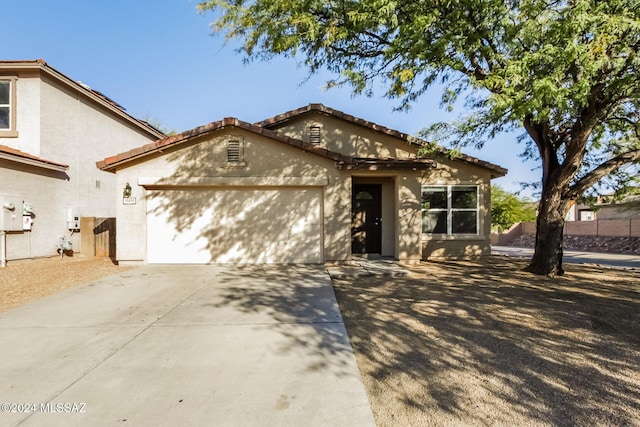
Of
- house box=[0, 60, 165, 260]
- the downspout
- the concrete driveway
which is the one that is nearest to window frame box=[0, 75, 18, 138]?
house box=[0, 60, 165, 260]

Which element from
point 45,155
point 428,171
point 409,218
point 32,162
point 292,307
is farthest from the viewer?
point 428,171

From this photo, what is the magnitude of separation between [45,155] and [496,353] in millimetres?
13807

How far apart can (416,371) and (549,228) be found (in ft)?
23.9

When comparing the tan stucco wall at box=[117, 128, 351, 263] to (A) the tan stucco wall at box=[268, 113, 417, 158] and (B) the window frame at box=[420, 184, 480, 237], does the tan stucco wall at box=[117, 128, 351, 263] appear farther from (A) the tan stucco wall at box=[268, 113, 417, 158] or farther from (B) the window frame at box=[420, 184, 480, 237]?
(B) the window frame at box=[420, 184, 480, 237]

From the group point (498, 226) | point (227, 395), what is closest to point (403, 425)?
point (227, 395)

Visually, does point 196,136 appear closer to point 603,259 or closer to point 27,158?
point 27,158

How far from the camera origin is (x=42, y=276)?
24.8 feet

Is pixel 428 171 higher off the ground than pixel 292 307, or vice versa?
pixel 428 171

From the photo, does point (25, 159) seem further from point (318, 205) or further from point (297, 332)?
point (297, 332)

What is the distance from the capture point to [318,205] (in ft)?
30.3

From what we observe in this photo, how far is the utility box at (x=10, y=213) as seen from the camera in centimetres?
870

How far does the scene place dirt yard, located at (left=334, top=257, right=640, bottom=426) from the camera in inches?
101

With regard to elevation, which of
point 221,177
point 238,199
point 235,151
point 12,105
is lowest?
point 238,199

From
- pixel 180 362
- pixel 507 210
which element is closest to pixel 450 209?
pixel 180 362
